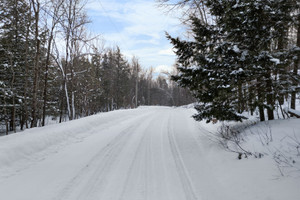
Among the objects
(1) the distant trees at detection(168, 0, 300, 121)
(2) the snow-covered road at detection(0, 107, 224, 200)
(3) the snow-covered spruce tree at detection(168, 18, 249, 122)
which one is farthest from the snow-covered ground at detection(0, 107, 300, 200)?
(3) the snow-covered spruce tree at detection(168, 18, 249, 122)

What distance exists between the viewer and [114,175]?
384 centimetres

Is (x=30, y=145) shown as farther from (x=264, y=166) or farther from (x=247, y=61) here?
(x=247, y=61)

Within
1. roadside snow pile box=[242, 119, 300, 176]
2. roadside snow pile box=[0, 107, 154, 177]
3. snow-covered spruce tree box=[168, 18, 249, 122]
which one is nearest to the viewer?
roadside snow pile box=[242, 119, 300, 176]

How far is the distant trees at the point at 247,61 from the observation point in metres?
5.37

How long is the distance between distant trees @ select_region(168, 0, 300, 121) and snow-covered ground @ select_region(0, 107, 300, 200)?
119 cm

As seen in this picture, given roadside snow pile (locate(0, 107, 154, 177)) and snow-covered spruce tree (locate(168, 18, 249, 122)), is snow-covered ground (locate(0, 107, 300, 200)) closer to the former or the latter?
roadside snow pile (locate(0, 107, 154, 177))

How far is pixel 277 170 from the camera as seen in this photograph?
10.9ft

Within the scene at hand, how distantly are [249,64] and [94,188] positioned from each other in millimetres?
5564

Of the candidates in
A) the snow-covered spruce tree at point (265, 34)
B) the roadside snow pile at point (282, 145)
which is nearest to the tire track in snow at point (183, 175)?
the roadside snow pile at point (282, 145)

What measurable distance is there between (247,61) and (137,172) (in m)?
4.77

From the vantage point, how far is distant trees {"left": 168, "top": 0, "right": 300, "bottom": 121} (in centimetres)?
537

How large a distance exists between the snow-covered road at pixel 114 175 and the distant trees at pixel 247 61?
2148mm

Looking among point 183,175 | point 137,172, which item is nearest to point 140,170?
point 137,172

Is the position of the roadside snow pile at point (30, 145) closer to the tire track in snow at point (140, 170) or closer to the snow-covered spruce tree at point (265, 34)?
the tire track in snow at point (140, 170)
